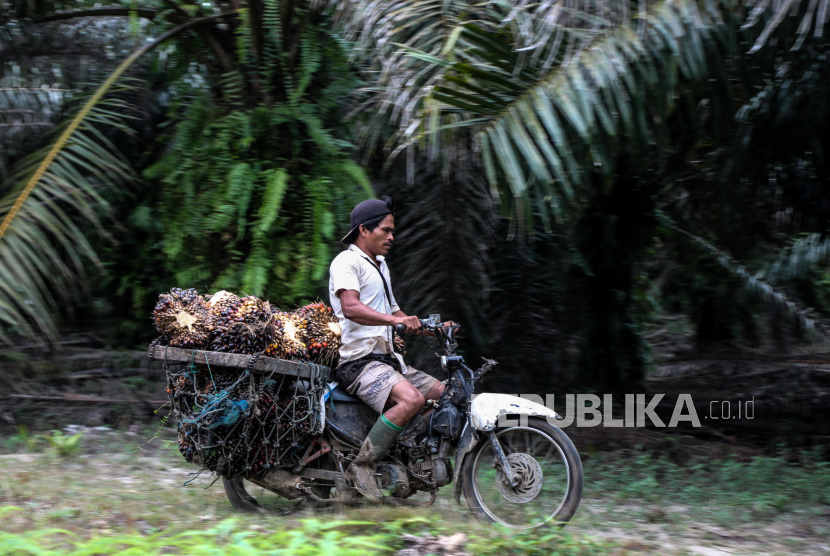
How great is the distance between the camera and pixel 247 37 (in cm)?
657

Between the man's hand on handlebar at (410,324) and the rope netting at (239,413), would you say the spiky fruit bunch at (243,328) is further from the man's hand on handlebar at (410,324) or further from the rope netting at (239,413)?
the man's hand on handlebar at (410,324)

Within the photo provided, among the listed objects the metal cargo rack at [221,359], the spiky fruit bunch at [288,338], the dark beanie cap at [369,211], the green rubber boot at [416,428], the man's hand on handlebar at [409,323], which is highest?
the dark beanie cap at [369,211]

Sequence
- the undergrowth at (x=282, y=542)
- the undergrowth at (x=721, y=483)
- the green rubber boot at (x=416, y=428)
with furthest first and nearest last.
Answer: the undergrowth at (x=721, y=483) → the green rubber boot at (x=416, y=428) → the undergrowth at (x=282, y=542)

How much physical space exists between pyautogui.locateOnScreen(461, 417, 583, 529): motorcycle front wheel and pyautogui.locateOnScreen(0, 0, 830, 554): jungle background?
0.80 ft

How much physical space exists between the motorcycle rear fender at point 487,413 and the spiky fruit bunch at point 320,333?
93 centimetres

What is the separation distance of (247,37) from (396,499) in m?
4.21

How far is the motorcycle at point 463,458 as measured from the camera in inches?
166

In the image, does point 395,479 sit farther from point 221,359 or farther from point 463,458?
point 221,359

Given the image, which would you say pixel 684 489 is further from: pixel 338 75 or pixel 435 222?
pixel 338 75

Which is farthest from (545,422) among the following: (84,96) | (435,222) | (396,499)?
(84,96)

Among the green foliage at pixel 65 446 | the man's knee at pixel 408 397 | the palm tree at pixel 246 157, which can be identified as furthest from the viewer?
the palm tree at pixel 246 157

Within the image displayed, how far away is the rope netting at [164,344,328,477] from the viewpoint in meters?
4.28

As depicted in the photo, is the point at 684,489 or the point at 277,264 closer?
the point at 684,489

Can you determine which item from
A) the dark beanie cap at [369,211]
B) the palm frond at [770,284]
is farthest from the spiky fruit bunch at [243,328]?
the palm frond at [770,284]
